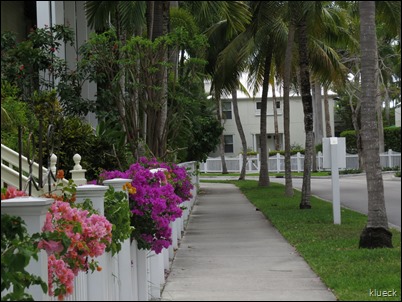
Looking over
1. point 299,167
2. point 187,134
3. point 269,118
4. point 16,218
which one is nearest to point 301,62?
point 187,134

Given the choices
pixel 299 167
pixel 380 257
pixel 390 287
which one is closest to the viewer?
pixel 390 287

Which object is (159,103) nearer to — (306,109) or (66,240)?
(306,109)

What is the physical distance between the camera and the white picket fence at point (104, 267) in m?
3.89

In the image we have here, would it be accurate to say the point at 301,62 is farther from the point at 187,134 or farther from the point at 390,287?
the point at 390,287

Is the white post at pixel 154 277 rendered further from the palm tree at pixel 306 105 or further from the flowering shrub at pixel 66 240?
the palm tree at pixel 306 105

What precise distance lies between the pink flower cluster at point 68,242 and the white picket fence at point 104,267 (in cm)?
10

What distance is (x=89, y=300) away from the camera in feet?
18.1

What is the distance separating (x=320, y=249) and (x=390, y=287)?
3.98 metres

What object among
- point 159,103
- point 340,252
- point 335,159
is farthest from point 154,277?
point 335,159

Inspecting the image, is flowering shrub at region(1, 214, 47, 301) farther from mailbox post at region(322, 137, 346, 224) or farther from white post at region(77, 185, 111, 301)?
mailbox post at region(322, 137, 346, 224)

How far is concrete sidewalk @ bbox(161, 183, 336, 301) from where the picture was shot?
28.1ft

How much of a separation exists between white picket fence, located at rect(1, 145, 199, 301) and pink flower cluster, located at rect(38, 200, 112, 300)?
0.10m

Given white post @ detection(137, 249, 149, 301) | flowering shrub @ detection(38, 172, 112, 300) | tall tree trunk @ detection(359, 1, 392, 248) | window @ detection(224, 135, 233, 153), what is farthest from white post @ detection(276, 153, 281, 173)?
flowering shrub @ detection(38, 172, 112, 300)

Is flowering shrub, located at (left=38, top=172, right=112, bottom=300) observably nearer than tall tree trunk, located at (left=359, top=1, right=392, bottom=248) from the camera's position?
Yes
